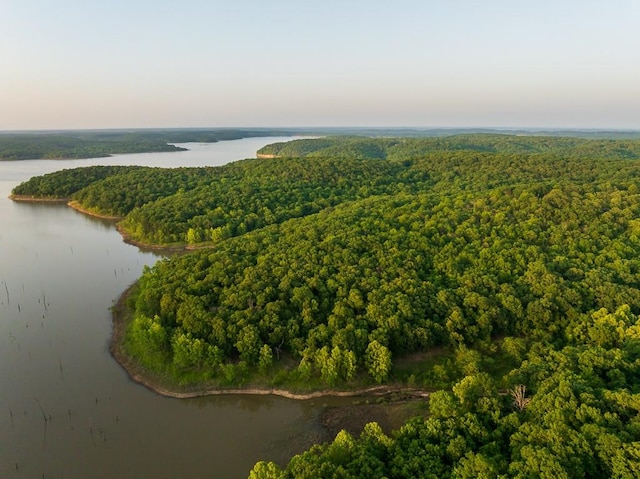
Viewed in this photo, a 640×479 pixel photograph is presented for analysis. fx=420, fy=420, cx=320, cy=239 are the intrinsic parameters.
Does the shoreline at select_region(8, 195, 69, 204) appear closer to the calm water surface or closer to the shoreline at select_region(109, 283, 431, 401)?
the calm water surface

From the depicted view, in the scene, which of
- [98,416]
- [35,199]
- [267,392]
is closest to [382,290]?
[267,392]

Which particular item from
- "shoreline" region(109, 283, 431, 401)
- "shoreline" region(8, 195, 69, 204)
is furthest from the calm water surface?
"shoreline" region(8, 195, 69, 204)

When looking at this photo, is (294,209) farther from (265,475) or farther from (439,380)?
(265,475)

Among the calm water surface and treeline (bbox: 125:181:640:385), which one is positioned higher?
treeline (bbox: 125:181:640:385)

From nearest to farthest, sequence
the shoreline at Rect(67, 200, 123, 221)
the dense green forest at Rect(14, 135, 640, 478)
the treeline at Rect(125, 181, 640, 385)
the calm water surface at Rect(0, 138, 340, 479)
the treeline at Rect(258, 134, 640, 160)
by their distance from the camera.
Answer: the dense green forest at Rect(14, 135, 640, 478) < the calm water surface at Rect(0, 138, 340, 479) < the treeline at Rect(125, 181, 640, 385) < the shoreline at Rect(67, 200, 123, 221) < the treeline at Rect(258, 134, 640, 160)

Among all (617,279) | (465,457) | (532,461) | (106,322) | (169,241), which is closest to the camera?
(532,461)

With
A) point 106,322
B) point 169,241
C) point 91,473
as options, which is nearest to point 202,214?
point 169,241

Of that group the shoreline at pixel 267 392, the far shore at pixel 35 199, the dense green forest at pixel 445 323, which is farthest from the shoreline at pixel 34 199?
the shoreline at pixel 267 392

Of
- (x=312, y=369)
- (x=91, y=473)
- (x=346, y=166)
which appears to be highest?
(x=346, y=166)
